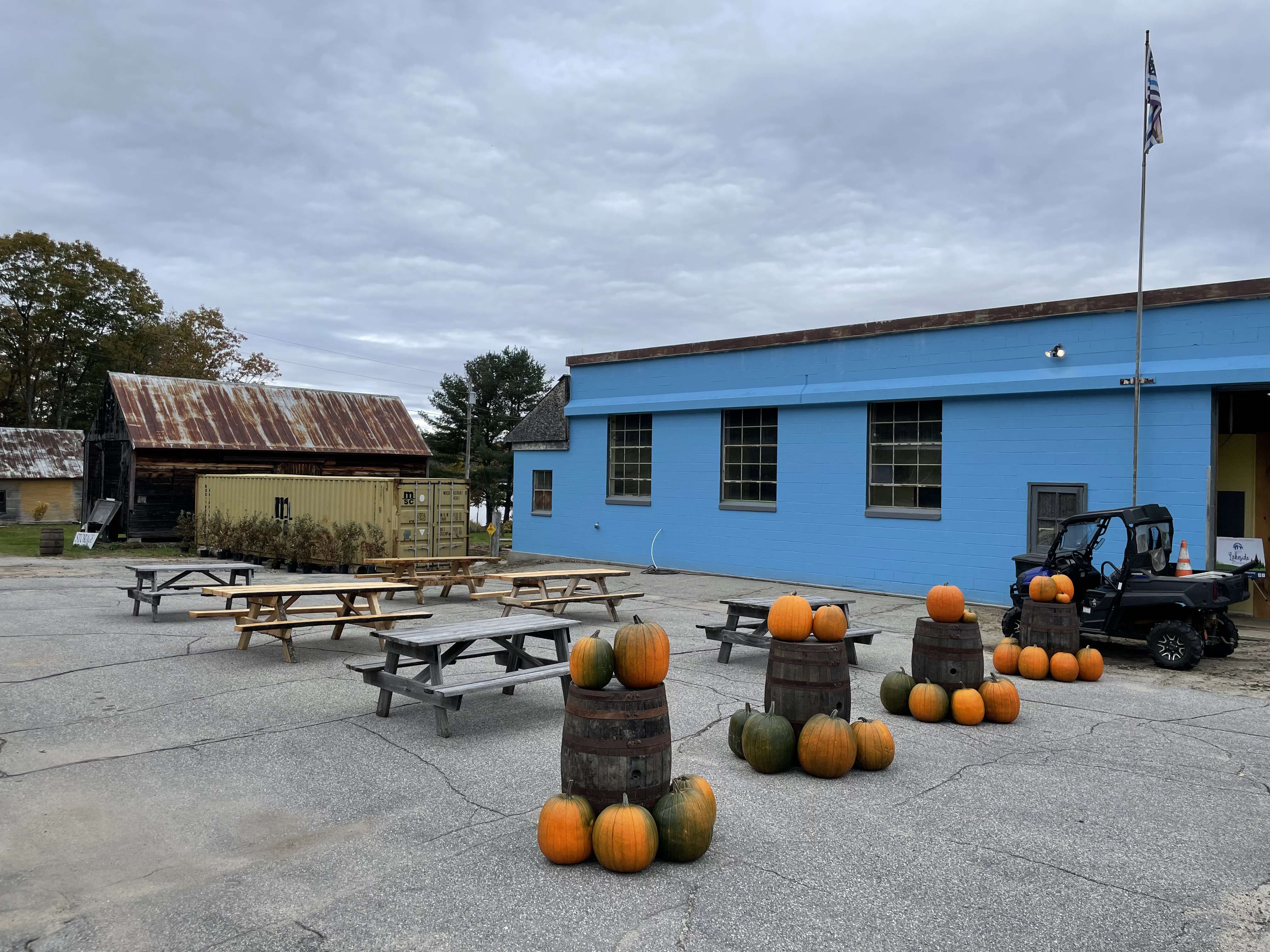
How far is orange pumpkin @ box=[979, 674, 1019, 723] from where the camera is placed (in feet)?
23.4

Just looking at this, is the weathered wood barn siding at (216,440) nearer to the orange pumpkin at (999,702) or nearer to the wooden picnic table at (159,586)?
the wooden picnic table at (159,586)

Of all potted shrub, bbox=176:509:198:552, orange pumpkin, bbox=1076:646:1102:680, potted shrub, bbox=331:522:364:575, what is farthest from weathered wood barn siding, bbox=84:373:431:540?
orange pumpkin, bbox=1076:646:1102:680

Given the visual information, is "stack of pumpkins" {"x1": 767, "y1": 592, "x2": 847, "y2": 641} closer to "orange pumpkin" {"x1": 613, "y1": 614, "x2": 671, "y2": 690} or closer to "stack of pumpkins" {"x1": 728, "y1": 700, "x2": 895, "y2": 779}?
"stack of pumpkins" {"x1": 728, "y1": 700, "x2": 895, "y2": 779}

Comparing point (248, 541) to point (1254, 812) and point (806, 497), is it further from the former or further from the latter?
point (1254, 812)

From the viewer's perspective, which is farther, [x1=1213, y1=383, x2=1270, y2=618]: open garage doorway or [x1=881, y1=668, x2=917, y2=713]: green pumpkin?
[x1=1213, y1=383, x2=1270, y2=618]: open garage doorway

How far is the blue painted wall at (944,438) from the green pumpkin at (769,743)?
9651 mm

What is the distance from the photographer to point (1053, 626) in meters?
9.12

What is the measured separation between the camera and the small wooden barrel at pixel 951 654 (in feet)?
23.7

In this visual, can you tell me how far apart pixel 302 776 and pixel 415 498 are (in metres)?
14.0

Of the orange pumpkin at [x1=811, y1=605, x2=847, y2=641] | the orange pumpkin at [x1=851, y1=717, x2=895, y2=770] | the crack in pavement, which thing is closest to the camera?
the crack in pavement

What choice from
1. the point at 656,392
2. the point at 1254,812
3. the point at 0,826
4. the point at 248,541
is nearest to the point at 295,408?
the point at 248,541

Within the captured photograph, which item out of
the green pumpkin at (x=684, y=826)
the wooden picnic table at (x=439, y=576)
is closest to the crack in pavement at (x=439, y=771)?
the green pumpkin at (x=684, y=826)

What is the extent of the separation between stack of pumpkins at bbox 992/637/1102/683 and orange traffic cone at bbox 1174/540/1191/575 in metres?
2.04

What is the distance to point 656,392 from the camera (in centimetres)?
2011
